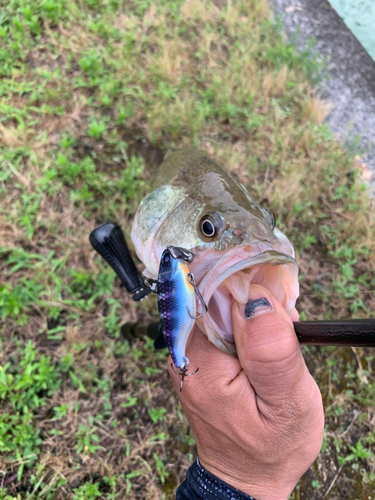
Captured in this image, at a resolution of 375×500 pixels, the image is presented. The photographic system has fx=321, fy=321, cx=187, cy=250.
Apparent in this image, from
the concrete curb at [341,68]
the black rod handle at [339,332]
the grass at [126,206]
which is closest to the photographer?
the black rod handle at [339,332]

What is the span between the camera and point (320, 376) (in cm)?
251

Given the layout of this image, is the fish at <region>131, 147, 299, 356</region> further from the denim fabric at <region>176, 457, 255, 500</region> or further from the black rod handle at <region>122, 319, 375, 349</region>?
the denim fabric at <region>176, 457, 255, 500</region>

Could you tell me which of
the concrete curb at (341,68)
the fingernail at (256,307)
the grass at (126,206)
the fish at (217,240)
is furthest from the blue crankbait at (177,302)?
the concrete curb at (341,68)

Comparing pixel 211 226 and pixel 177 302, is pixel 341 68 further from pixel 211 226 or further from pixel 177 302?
pixel 177 302

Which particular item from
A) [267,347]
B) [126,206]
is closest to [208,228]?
[267,347]

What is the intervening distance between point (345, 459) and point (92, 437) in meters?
1.81

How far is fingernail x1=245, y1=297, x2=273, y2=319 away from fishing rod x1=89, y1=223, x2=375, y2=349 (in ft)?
0.43

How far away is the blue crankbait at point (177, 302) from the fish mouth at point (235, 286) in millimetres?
78

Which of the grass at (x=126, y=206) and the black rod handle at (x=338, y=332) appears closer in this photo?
the black rod handle at (x=338, y=332)

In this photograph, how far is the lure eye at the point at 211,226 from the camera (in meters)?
1.42

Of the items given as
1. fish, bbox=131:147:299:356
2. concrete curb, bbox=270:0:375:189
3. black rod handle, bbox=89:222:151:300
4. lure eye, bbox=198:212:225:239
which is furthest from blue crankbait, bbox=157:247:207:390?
concrete curb, bbox=270:0:375:189

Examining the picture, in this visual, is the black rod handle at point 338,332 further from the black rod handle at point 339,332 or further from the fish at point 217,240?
the fish at point 217,240

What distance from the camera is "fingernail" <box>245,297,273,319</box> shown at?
1.17 m

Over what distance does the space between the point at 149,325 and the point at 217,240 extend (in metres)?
1.03
